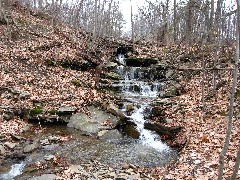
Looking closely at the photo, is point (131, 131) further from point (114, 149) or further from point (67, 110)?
point (67, 110)

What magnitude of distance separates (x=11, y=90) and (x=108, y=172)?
7750 millimetres

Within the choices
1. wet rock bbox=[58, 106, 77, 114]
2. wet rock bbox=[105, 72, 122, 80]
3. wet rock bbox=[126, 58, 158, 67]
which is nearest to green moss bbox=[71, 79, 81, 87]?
wet rock bbox=[58, 106, 77, 114]

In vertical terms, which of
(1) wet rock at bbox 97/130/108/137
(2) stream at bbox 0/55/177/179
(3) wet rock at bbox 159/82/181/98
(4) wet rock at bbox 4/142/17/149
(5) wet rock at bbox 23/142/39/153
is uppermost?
(3) wet rock at bbox 159/82/181/98

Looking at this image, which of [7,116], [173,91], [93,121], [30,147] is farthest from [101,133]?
[173,91]

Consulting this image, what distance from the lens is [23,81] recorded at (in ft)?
50.0

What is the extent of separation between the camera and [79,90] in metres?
15.8

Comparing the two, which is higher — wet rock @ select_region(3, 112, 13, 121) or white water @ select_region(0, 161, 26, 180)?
wet rock @ select_region(3, 112, 13, 121)

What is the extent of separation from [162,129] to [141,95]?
6.25 metres

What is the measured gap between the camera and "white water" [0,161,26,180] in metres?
8.14

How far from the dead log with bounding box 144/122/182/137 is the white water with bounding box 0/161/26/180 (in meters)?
5.83

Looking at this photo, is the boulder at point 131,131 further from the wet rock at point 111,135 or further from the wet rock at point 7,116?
the wet rock at point 7,116

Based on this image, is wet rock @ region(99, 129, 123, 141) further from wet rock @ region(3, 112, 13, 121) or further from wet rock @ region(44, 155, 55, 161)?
wet rock @ region(3, 112, 13, 121)

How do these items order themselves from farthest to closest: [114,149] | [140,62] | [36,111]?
[140,62], [36,111], [114,149]

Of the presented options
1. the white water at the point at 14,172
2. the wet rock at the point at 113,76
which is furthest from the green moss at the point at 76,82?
the white water at the point at 14,172
